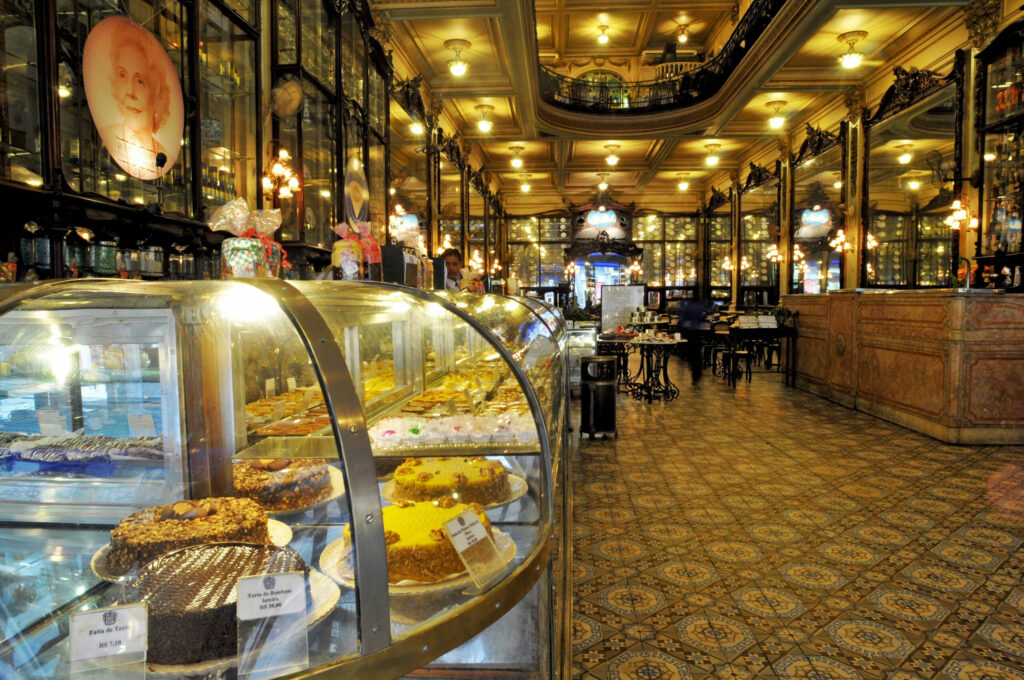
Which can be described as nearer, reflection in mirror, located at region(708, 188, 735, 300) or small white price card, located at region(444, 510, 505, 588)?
small white price card, located at region(444, 510, 505, 588)

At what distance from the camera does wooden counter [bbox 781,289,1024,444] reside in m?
5.61

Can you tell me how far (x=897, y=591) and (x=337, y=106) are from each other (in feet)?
19.6

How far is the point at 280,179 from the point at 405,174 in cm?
650

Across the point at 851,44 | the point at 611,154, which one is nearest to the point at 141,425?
the point at 851,44

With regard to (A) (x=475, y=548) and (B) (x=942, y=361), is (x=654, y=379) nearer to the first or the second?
(B) (x=942, y=361)

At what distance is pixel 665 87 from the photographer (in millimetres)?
13617

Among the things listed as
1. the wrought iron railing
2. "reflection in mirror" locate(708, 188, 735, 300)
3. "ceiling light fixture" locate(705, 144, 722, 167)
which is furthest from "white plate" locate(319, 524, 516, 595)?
"reflection in mirror" locate(708, 188, 735, 300)

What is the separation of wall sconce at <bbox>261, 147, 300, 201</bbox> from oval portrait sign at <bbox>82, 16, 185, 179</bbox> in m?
1.03

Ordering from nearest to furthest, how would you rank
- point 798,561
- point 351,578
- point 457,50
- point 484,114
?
1. point 351,578
2. point 798,561
3. point 457,50
4. point 484,114

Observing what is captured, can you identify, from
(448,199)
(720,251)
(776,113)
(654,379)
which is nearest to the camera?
(654,379)

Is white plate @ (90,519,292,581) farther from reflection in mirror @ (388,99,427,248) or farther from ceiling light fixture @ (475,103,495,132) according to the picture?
ceiling light fixture @ (475,103,495,132)

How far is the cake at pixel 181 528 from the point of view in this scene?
1.32 m

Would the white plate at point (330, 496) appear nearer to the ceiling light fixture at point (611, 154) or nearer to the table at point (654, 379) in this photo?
the table at point (654, 379)

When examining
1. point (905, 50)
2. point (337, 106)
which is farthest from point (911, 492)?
point (905, 50)
